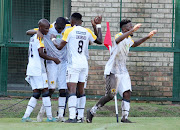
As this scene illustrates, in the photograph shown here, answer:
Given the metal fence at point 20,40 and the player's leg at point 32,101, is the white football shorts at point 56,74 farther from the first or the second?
the metal fence at point 20,40

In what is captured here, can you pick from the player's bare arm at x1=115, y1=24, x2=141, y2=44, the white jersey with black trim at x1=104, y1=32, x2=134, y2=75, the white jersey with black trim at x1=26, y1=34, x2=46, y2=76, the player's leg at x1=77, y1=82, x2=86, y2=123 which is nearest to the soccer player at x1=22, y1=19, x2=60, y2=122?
the white jersey with black trim at x1=26, y1=34, x2=46, y2=76

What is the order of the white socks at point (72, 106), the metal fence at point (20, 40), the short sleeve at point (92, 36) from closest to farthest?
the white socks at point (72, 106), the short sleeve at point (92, 36), the metal fence at point (20, 40)

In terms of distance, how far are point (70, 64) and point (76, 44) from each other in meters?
0.39

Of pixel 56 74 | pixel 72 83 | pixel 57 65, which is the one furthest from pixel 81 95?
pixel 57 65

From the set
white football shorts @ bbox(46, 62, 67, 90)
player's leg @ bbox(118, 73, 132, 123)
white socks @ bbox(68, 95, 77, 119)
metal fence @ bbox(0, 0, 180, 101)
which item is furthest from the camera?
metal fence @ bbox(0, 0, 180, 101)

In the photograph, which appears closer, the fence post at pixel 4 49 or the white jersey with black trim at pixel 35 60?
the white jersey with black trim at pixel 35 60

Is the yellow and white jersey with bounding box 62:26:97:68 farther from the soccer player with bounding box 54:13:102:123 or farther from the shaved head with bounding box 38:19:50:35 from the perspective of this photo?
the shaved head with bounding box 38:19:50:35

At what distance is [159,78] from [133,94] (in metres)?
0.88

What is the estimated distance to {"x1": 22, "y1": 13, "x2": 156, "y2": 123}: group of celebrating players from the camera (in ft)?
26.2

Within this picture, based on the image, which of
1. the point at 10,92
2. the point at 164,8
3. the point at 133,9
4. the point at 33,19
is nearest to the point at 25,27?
the point at 33,19

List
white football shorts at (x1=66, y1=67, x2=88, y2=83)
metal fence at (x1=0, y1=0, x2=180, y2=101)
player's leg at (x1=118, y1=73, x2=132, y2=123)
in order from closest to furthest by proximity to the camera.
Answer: white football shorts at (x1=66, y1=67, x2=88, y2=83) → player's leg at (x1=118, y1=73, x2=132, y2=123) → metal fence at (x1=0, y1=0, x2=180, y2=101)

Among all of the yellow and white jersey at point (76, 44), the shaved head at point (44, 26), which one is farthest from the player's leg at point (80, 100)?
the shaved head at point (44, 26)

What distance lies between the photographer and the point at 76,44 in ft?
26.2

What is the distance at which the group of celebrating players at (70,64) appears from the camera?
26.2 ft
